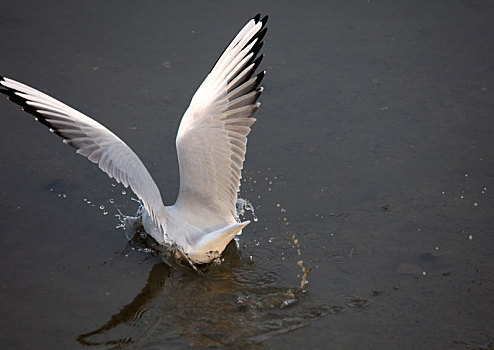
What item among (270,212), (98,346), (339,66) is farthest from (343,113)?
(98,346)

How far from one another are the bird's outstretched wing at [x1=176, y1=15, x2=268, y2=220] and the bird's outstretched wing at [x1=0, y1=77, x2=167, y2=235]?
483mm

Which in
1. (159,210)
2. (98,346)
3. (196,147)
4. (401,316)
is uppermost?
(196,147)

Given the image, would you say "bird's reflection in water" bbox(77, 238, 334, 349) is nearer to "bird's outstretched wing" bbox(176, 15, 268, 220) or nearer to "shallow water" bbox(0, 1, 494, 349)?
"shallow water" bbox(0, 1, 494, 349)

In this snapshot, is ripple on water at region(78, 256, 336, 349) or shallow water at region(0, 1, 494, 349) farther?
shallow water at region(0, 1, 494, 349)

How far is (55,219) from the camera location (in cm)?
507

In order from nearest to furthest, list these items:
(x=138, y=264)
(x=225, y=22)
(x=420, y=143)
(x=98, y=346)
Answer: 1. (x=98, y=346)
2. (x=138, y=264)
3. (x=420, y=143)
4. (x=225, y=22)

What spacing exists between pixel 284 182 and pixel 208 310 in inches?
50.3

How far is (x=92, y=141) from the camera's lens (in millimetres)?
4430

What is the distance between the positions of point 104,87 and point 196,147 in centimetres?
164

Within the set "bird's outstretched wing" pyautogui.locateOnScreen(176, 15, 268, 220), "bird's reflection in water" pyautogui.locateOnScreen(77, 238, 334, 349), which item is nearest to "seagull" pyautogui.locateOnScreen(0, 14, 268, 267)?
"bird's outstretched wing" pyautogui.locateOnScreen(176, 15, 268, 220)

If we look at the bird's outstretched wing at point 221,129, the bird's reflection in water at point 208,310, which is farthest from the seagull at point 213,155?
the bird's reflection in water at point 208,310

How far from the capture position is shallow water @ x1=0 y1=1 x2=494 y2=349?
4328mm

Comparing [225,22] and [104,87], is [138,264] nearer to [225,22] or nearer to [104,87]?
[104,87]

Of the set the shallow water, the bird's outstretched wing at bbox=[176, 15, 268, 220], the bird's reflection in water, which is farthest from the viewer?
the bird's outstretched wing at bbox=[176, 15, 268, 220]
